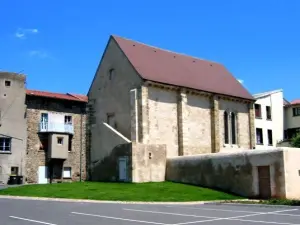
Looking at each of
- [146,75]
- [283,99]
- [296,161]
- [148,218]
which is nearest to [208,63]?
[146,75]

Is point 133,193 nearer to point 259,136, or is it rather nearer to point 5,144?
point 5,144

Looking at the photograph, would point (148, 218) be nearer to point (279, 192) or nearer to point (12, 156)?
point (279, 192)

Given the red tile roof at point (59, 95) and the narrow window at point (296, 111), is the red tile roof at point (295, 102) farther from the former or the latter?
the red tile roof at point (59, 95)

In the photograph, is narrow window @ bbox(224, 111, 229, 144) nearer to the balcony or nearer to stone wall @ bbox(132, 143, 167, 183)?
stone wall @ bbox(132, 143, 167, 183)

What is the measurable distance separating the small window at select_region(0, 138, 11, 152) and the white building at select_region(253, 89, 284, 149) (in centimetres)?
2949

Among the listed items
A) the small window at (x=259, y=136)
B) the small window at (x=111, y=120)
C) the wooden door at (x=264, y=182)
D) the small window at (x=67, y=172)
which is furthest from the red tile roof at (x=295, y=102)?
the wooden door at (x=264, y=182)

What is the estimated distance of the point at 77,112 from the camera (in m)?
51.8

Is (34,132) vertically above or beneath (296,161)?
above

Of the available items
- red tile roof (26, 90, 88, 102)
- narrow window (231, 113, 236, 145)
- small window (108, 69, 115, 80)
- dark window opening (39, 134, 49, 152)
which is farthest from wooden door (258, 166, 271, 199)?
red tile roof (26, 90, 88, 102)

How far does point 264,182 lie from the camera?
25.4 m

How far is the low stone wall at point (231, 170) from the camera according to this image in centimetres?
2464

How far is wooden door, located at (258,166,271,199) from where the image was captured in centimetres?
Answer: 2506

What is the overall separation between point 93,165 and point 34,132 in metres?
14.5

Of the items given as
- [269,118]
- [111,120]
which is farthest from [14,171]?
[269,118]
